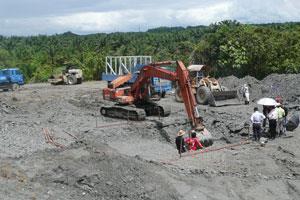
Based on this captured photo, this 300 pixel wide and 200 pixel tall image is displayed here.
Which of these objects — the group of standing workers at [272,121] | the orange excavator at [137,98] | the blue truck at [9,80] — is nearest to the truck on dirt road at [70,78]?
the blue truck at [9,80]

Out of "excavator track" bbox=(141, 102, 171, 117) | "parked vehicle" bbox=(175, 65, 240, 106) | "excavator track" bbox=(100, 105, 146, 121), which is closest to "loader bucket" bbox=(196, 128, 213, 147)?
"excavator track" bbox=(100, 105, 146, 121)

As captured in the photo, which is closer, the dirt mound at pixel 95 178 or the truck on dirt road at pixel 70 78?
the dirt mound at pixel 95 178

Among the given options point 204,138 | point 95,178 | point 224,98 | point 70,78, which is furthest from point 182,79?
point 70,78

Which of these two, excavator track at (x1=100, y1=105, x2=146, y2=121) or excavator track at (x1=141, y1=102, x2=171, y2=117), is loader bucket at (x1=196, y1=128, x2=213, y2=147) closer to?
excavator track at (x1=100, y1=105, x2=146, y2=121)

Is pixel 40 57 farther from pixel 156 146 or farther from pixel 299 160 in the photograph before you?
pixel 299 160

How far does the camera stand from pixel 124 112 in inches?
1003

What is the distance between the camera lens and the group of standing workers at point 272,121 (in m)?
20.6

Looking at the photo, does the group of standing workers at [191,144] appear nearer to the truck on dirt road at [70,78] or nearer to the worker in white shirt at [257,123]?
the worker in white shirt at [257,123]

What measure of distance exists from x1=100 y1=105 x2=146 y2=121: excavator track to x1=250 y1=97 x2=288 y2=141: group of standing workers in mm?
5836

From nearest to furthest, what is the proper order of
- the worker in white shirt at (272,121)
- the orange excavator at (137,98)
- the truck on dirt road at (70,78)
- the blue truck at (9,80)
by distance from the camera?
the worker in white shirt at (272,121) < the orange excavator at (137,98) < the blue truck at (9,80) < the truck on dirt road at (70,78)

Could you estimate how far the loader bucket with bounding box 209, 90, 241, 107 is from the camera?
1168 inches

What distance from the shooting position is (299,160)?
58.4 ft

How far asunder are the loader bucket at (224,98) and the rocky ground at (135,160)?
207 centimetres

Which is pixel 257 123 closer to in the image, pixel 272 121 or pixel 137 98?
pixel 272 121
